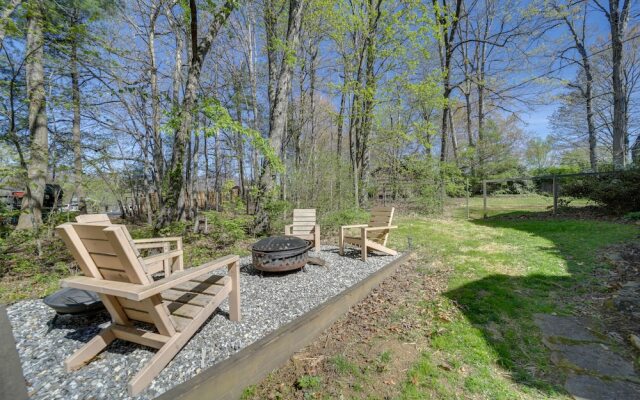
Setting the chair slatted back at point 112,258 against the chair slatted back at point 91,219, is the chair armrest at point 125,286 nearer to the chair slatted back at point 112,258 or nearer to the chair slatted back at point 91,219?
the chair slatted back at point 112,258

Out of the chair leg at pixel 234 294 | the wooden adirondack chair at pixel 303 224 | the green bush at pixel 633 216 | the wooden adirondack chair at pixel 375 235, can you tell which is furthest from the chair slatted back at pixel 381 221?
the green bush at pixel 633 216

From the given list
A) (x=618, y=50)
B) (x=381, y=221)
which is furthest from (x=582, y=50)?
(x=381, y=221)

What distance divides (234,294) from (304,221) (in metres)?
3.00

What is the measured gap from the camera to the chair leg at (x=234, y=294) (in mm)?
2406

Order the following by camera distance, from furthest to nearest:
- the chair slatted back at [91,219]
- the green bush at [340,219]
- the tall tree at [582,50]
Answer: the tall tree at [582,50] < the green bush at [340,219] < the chair slatted back at [91,219]

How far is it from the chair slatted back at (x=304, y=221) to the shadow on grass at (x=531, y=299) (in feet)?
8.99

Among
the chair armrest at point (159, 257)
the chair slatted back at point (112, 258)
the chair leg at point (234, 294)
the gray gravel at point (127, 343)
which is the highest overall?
the chair slatted back at point (112, 258)

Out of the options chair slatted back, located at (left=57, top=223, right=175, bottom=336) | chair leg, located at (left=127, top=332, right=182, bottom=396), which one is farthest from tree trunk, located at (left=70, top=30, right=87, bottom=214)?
chair leg, located at (left=127, top=332, right=182, bottom=396)

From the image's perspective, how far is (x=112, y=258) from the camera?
1743 mm

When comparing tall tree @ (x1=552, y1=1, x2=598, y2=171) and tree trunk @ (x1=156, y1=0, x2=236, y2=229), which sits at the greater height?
tall tree @ (x1=552, y1=1, x2=598, y2=171)

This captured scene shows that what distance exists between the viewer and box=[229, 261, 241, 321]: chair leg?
241 cm

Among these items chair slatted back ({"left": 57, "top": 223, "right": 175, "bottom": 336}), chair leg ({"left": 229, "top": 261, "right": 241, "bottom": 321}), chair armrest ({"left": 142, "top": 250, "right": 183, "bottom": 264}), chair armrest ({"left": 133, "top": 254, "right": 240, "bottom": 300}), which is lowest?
chair leg ({"left": 229, "top": 261, "right": 241, "bottom": 321})

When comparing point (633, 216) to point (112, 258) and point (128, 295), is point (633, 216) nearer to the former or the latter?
point (128, 295)

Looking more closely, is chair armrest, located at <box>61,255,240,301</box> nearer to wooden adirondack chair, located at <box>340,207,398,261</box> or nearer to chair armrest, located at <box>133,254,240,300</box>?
chair armrest, located at <box>133,254,240,300</box>
